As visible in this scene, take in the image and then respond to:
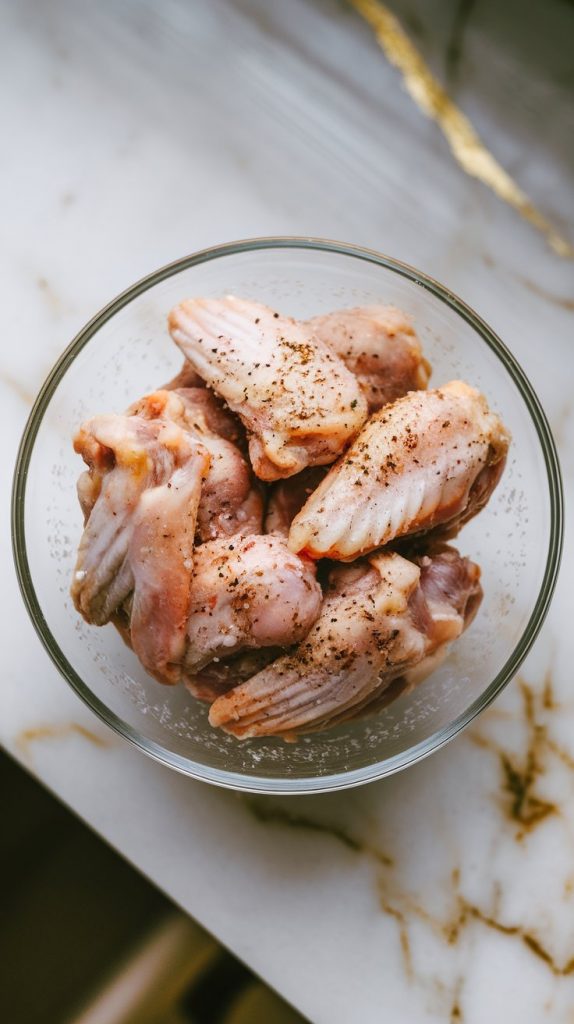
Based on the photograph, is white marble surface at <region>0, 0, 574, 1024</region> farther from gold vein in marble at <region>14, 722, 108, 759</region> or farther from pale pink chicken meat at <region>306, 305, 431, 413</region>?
pale pink chicken meat at <region>306, 305, 431, 413</region>

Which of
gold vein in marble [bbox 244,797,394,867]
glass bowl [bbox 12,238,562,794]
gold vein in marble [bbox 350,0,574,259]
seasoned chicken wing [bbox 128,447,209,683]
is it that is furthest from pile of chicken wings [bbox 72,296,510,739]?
gold vein in marble [bbox 350,0,574,259]

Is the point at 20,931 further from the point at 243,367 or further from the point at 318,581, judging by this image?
the point at 243,367

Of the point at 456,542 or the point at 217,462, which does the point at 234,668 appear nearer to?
the point at 217,462

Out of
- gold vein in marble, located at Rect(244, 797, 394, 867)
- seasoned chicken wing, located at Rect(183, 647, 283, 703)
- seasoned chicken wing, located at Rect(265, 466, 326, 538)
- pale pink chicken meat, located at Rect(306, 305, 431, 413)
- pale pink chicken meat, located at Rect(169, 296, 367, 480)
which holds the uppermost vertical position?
pale pink chicken meat, located at Rect(306, 305, 431, 413)

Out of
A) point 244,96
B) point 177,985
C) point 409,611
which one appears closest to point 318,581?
point 409,611

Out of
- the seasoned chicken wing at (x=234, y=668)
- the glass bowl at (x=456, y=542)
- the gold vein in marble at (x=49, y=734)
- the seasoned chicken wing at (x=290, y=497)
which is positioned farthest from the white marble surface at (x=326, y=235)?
the seasoned chicken wing at (x=290, y=497)

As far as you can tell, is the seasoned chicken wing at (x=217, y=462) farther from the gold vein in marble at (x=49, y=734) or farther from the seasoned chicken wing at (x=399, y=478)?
the gold vein in marble at (x=49, y=734)
